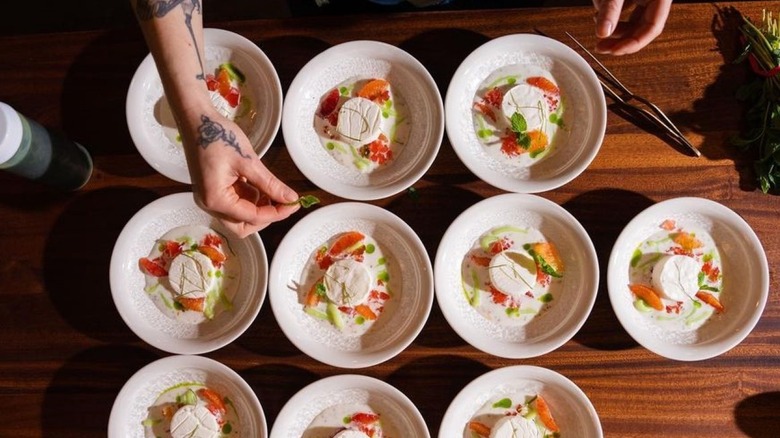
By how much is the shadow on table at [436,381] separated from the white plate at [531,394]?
2.9 inches

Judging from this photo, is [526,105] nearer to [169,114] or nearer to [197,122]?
[197,122]

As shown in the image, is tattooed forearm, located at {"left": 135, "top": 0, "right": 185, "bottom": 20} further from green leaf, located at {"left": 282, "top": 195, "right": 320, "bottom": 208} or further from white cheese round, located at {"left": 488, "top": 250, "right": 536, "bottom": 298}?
white cheese round, located at {"left": 488, "top": 250, "right": 536, "bottom": 298}

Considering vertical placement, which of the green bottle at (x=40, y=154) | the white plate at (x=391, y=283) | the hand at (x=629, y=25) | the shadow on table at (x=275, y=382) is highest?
the hand at (x=629, y=25)

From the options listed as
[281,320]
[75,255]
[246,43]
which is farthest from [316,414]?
[246,43]

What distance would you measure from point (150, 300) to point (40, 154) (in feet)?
2.10

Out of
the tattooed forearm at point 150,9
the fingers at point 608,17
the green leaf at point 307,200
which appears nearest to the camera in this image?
the tattooed forearm at point 150,9

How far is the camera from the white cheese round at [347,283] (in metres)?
2.29

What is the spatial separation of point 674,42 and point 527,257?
98 centimetres

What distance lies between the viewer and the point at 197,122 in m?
1.77

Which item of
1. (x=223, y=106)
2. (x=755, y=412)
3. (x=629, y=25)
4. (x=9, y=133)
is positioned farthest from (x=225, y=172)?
(x=755, y=412)

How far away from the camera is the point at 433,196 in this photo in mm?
2352

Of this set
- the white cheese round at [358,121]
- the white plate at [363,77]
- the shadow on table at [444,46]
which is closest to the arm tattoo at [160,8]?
the white plate at [363,77]

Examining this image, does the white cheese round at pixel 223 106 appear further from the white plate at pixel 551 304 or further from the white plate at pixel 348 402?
the white plate at pixel 348 402

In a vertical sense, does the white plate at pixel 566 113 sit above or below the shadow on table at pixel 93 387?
above
